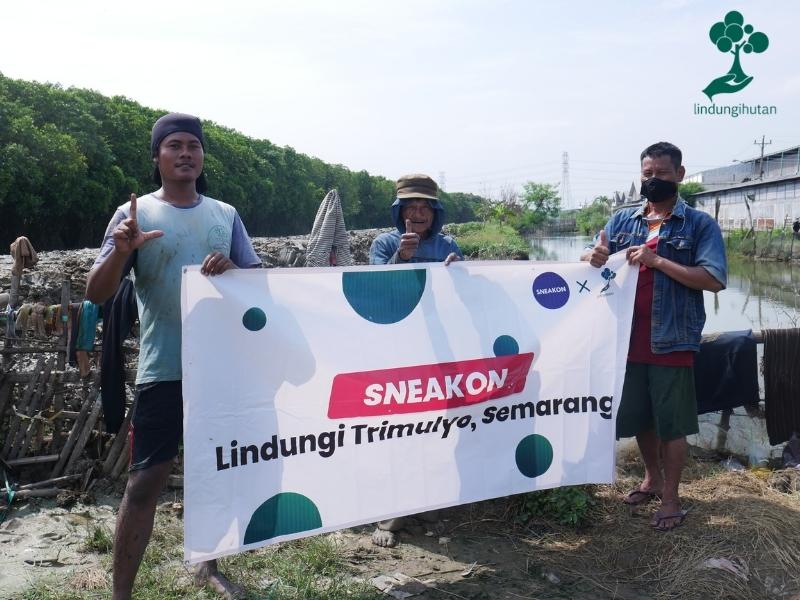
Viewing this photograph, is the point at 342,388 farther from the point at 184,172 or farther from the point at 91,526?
the point at 91,526

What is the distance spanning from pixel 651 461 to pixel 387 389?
5.97 feet

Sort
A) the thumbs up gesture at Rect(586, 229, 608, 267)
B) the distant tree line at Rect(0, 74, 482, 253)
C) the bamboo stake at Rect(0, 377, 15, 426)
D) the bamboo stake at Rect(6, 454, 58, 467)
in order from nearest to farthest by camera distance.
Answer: the thumbs up gesture at Rect(586, 229, 608, 267) → the bamboo stake at Rect(6, 454, 58, 467) → the bamboo stake at Rect(0, 377, 15, 426) → the distant tree line at Rect(0, 74, 482, 253)

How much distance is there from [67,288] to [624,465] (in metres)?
3.80

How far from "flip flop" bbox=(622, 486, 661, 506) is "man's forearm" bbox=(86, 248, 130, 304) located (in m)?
2.93

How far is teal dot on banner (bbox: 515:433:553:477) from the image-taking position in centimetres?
323

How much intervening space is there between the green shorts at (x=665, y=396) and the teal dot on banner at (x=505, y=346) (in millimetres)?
730

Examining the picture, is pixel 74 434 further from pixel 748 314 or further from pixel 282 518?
pixel 748 314

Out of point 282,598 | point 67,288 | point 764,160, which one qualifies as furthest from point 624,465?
point 764,160

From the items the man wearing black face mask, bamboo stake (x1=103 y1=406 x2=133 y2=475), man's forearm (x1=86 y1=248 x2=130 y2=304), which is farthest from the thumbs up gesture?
bamboo stake (x1=103 y1=406 x2=133 y2=475)

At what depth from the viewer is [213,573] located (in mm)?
2830

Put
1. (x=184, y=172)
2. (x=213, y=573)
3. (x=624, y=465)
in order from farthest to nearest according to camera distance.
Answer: (x=624, y=465) → (x=213, y=573) → (x=184, y=172)

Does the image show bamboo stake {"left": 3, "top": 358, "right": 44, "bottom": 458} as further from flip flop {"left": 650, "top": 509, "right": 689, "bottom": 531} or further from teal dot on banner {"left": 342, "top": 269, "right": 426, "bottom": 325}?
flip flop {"left": 650, "top": 509, "right": 689, "bottom": 531}

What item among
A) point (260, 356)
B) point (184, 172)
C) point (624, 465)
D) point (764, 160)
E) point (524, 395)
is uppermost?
point (764, 160)

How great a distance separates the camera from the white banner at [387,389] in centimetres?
263
